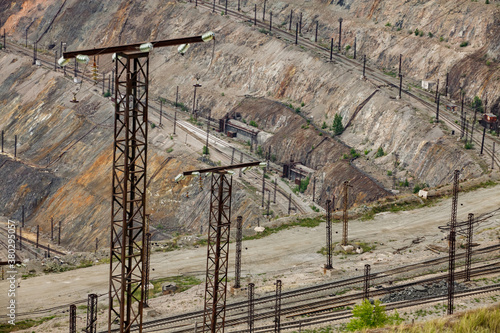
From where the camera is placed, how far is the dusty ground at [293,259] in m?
70.3

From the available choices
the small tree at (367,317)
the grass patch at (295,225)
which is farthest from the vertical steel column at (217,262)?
the grass patch at (295,225)

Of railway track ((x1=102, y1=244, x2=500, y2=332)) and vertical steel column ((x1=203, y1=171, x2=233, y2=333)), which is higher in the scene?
vertical steel column ((x1=203, y1=171, x2=233, y2=333))

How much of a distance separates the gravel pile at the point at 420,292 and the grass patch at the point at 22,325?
91.0 feet

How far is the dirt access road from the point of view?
237 ft

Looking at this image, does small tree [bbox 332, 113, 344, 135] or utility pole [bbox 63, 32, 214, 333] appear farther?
small tree [bbox 332, 113, 344, 135]

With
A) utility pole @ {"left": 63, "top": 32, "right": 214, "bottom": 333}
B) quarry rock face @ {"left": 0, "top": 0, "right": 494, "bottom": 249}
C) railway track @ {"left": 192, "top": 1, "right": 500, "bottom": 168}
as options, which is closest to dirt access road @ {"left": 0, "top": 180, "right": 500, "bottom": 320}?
quarry rock face @ {"left": 0, "top": 0, "right": 494, "bottom": 249}

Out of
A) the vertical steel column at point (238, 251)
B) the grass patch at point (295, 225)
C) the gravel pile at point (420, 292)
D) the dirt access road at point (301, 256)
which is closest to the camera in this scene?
the gravel pile at point (420, 292)

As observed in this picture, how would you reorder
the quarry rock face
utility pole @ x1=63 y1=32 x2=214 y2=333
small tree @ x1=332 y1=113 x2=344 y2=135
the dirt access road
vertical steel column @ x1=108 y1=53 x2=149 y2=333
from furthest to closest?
small tree @ x1=332 y1=113 x2=344 y2=135 < the quarry rock face < the dirt access road < vertical steel column @ x1=108 y1=53 x2=149 y2=333 < utility pole @ x1=63 y1=32 x2=214 y2=333

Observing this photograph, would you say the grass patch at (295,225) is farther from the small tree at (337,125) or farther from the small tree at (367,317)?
the small tree at (337,125)

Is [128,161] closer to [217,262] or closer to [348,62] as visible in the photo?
[217,262]

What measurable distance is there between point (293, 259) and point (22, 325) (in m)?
26.5

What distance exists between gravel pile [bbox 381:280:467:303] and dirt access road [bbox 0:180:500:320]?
8319mm

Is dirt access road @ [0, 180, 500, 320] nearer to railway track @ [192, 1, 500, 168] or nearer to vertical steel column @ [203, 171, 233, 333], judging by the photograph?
vertical steel column @ [203, 171, 233, 333]

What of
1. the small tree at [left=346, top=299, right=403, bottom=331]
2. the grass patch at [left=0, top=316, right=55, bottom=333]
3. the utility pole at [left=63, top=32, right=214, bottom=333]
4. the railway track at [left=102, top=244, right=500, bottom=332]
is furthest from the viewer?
the grass patch at [left=0, top=316, right=55, bottom=333]
